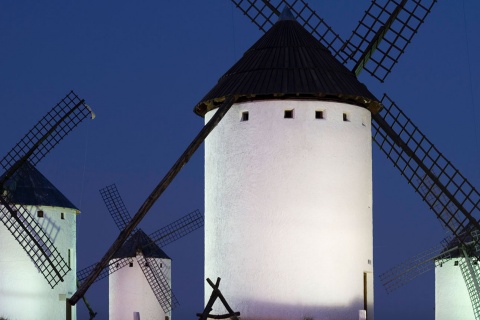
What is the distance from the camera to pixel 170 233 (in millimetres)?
48781

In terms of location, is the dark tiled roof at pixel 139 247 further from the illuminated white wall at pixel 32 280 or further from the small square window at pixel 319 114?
the small square window at pixel 319 114

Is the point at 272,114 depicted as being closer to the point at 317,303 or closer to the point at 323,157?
the point at 323,157

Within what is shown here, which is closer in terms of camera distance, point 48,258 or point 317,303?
point 317,303

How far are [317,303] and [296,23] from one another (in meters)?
6.65

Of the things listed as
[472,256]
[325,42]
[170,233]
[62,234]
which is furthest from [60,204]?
[325,42]

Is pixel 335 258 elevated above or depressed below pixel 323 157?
below

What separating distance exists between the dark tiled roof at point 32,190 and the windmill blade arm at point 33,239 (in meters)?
0.49

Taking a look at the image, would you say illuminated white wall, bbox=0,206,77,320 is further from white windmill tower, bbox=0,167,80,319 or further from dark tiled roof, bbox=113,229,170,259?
dark tiled roof, bbox=113,229,170,259

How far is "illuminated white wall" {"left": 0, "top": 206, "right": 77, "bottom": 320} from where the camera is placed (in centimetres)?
4131

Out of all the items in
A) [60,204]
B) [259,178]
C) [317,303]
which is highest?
[60,204]

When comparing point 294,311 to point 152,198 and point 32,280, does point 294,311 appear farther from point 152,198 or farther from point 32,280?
point 32,280

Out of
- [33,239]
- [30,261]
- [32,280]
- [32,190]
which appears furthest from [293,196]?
[32,190]

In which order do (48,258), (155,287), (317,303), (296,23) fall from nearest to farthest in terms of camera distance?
1. (317,303)
2. (296,23)
3. (48,258)
4. (155,287)

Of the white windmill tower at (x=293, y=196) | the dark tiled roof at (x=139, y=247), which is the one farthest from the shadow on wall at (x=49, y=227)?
the white windmill tower at (x=293, y=196)
